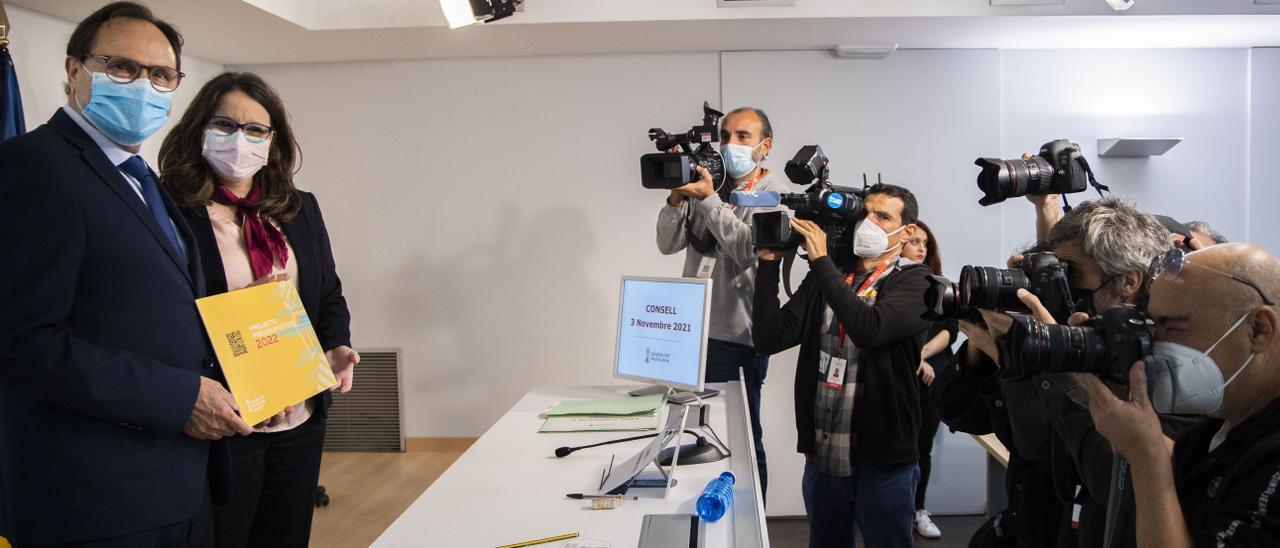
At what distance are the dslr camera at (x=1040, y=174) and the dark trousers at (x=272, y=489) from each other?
1710 millimetres

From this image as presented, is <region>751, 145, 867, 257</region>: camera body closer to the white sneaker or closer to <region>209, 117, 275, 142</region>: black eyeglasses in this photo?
<region>209, 117, 275, 142</region>: black eyeglasses

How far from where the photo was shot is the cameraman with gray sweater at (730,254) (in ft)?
9.23

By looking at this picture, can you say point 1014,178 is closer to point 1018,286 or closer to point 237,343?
point 1018,286

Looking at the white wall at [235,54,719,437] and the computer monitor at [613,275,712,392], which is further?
the white wall at [235,54,719,437]

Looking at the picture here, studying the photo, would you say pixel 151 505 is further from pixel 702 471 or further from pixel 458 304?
pixel 458 304

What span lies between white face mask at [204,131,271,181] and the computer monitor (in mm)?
1171

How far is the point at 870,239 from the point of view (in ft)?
7.36

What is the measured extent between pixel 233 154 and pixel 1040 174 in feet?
6.26

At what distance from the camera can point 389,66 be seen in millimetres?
4363

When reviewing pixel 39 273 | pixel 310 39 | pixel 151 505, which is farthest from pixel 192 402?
pixel 310 39

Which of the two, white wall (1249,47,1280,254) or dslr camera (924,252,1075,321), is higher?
white wall (1249,47,1280,254)

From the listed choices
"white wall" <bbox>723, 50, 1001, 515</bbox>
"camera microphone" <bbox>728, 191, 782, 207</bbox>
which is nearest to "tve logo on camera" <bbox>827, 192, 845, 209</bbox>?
"camera microphone" <bbox>728, 191, 782, 207</bbox>

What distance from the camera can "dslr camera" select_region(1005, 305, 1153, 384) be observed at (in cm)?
113

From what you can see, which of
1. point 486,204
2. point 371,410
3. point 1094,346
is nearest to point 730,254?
point 1094,346
